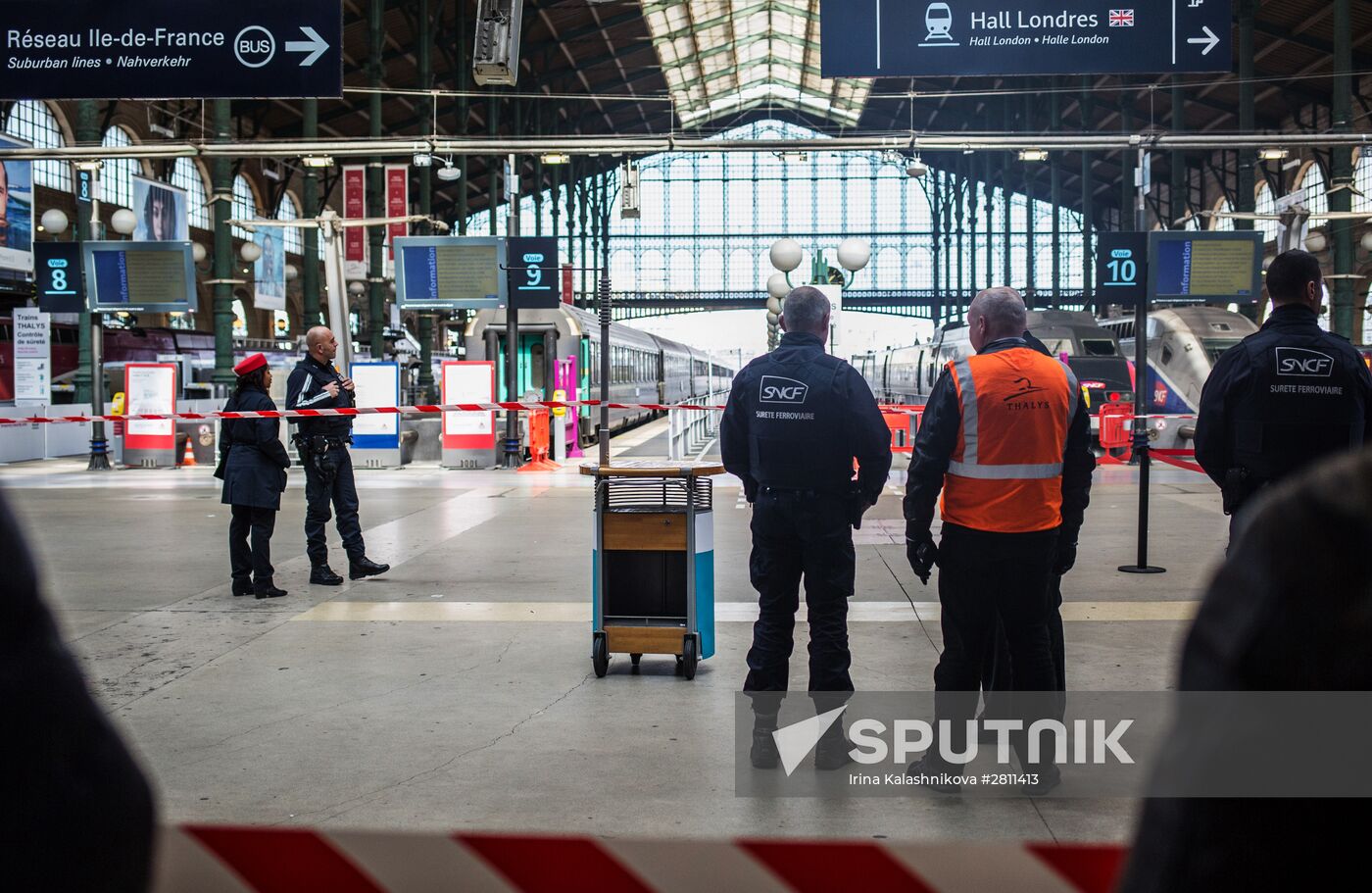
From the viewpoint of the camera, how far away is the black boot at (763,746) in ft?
17.0

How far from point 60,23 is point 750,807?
9.73 metres

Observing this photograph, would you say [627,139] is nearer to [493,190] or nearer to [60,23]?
[60,23]

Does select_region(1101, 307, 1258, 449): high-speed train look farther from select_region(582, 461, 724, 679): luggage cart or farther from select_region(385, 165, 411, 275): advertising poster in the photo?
select_region(582, 461, 724, 679): luggage cart

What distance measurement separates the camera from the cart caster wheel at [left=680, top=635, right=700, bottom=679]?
6.65 metres

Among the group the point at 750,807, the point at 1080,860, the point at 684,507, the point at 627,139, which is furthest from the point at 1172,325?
the point at 1080,860

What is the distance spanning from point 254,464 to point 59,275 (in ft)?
45.6

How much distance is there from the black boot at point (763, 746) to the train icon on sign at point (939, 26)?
26.6 feet

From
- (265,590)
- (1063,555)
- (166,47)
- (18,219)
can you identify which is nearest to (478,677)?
(265,590)

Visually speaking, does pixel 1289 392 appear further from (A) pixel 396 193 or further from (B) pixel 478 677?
(A) pixel 396 193

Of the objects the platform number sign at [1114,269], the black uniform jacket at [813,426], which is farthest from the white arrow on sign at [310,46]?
the platform number sign at [1114,269]

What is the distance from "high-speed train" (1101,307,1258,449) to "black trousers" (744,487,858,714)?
874 inches

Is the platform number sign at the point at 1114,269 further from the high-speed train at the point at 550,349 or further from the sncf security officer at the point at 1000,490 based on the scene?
the sncf security officer at the point at 1000,490

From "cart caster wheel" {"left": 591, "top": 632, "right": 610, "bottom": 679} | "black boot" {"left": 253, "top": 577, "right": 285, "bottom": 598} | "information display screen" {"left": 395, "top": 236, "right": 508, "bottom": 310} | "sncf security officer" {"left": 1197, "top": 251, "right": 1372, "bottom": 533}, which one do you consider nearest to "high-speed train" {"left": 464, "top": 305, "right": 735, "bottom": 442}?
"information display screen" {"left": 395, "top": 236, "right": 508, "bottom": 310}

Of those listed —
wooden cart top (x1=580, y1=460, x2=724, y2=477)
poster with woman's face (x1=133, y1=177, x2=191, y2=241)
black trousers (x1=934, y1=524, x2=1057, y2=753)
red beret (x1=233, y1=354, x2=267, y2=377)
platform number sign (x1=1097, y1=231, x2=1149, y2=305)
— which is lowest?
black trousers (x1=934, y1=524, x2=1057, y2=753)
